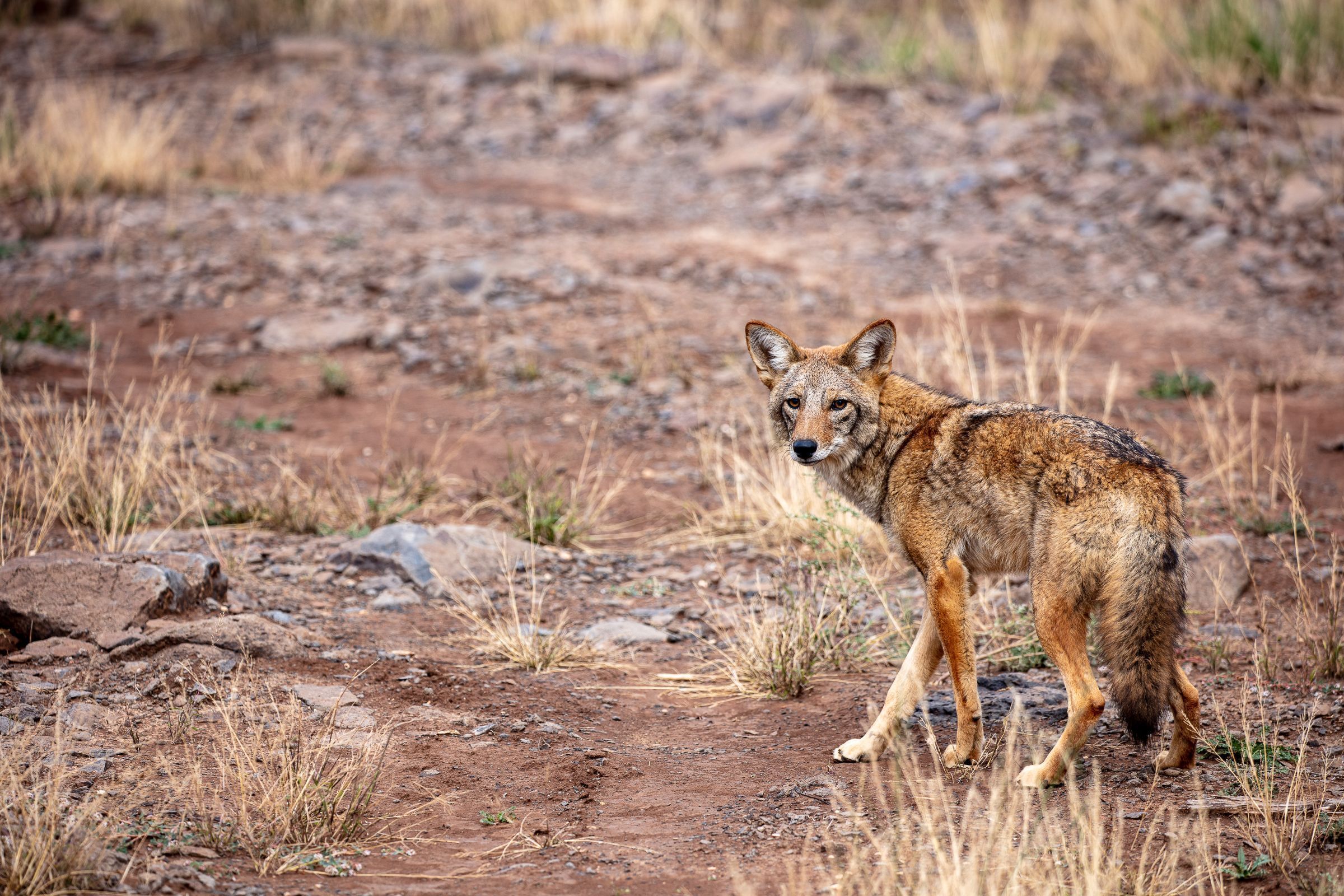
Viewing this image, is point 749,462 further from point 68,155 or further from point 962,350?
point 68,155

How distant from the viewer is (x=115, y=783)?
443 centimetres

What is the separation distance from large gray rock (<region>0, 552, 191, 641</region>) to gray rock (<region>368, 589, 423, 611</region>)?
1184 mm

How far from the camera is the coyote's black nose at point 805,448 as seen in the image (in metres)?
5.20

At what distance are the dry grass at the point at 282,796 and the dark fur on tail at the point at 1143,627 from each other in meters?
2.75

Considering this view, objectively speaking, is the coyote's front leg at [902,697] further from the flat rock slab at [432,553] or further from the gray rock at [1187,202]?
the gray rock at [1187,202]

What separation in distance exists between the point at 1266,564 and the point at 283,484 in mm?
6075

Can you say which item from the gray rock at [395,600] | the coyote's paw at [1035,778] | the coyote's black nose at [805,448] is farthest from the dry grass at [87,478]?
the coyote's paw at [1035,778]

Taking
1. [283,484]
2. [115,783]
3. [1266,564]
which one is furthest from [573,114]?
[115,783]

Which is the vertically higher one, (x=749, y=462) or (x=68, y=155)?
(x=68, y=155)

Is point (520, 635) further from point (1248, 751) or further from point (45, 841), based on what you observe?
point (1248, 751)

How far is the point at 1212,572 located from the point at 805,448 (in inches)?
117

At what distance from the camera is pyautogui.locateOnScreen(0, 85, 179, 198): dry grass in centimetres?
1400

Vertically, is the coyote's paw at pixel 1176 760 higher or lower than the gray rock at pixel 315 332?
lower

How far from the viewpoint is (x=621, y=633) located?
6.59m
